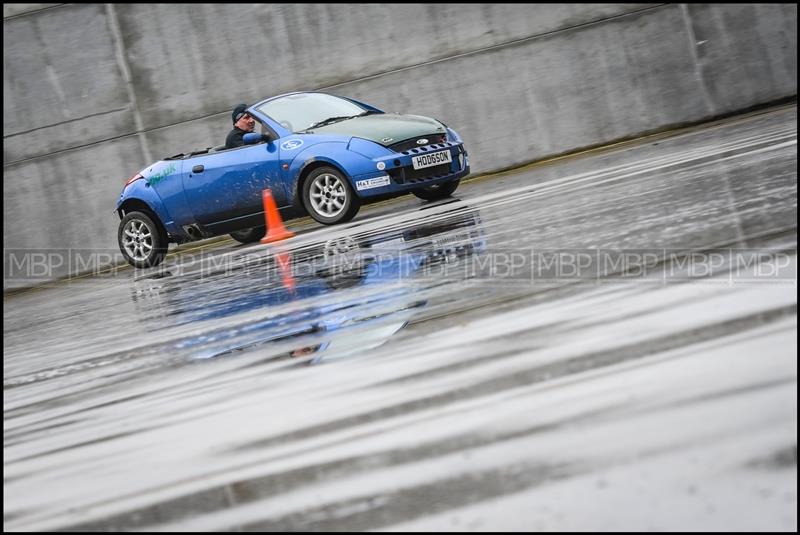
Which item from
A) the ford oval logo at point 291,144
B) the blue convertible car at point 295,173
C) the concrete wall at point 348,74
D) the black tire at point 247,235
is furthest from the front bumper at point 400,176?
the concrete wall at point 348,74

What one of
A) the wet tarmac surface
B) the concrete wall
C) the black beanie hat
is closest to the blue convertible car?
the black beanie hat

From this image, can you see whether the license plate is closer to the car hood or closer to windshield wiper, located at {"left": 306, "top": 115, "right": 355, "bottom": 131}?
the car hood

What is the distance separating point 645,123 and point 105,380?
1313cm

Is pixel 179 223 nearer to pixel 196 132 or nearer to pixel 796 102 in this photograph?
pixel 196 132

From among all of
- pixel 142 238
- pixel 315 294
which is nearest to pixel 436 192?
pixel 142 238

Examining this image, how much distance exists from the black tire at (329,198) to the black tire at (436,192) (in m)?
1.50

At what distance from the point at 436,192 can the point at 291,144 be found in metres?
2.08

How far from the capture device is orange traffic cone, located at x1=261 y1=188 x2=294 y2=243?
44.7 feet

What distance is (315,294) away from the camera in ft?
24.1

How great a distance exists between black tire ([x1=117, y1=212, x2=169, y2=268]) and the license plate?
11.2 ft

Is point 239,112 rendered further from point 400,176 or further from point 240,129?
point 400,176

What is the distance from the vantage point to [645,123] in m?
17.9

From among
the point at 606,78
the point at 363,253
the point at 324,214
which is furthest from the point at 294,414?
the point at 606,78

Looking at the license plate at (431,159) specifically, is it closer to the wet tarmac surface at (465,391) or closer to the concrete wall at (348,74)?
the wet tarmac surface at (465,391)
